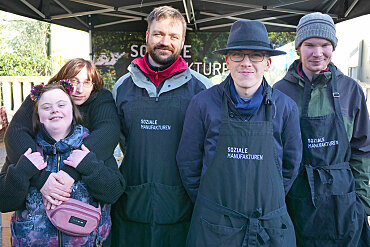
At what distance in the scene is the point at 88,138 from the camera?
191 centimetres

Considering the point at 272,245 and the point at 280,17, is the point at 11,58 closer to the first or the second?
the point at 280,17

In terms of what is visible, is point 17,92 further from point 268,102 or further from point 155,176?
point 268,102

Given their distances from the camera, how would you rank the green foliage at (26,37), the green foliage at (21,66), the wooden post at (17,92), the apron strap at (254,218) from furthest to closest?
the green foliage at (26,37)
the green foliage at (21,66)
the wooden post at (17,92)
the apron strap at (254,218)

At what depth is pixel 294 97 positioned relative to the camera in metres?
2.10

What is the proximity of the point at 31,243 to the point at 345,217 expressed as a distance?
1731mm

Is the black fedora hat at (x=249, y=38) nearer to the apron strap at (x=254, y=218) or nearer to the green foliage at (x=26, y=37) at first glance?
the apron strap at (x=254, y=218)

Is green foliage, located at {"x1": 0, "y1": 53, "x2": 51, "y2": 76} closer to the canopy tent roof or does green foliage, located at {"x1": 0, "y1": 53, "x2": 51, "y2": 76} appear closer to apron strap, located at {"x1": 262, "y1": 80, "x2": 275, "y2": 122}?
the canopy tent roof

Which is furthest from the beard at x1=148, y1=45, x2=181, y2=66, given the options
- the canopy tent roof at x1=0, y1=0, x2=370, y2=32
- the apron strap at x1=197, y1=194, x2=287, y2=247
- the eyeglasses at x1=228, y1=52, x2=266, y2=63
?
the canopy tent roof at x1=0, y1=0, x2=370, y2=32

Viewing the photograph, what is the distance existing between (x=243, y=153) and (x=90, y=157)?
801mm

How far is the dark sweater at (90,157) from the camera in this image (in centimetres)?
172

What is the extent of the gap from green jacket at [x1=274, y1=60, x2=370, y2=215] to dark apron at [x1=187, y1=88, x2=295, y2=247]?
1.73 feet

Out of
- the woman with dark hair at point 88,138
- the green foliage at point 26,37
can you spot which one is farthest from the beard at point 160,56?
the green foliage at point 26,37

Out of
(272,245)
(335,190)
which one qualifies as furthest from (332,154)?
(272,245)

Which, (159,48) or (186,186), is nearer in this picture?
(186,186)
